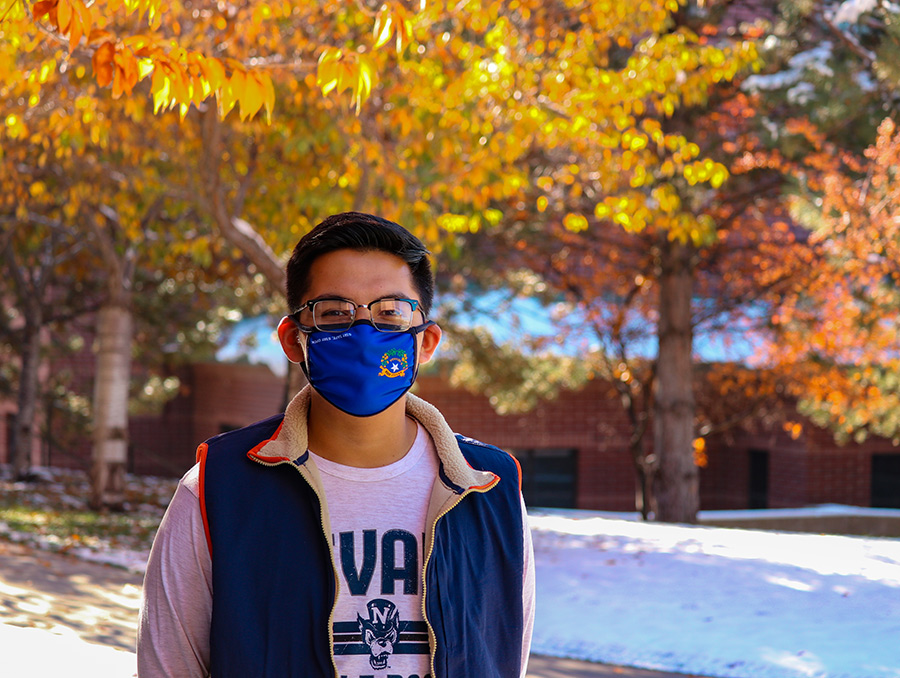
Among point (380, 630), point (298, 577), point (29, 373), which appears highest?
point (29, 373)

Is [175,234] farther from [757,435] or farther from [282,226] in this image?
[757,435]

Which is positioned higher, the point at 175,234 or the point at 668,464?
the point at 175,234

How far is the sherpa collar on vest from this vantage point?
2092mm

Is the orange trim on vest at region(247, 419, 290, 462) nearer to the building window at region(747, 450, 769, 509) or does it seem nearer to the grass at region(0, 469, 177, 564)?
the grass at region(0, 469, 177, 564)

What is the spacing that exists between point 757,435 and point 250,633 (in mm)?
17845

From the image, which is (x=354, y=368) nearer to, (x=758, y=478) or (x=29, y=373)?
(x=29, y=373)

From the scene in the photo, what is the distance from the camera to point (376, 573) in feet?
6.74

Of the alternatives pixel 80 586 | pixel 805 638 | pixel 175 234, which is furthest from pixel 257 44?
pixel 805 638

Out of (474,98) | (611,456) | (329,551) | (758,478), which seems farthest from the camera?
(611,456)

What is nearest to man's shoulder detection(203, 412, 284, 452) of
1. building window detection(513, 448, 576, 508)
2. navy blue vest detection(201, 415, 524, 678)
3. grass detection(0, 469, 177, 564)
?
navy blue vest detection(201, 415, 524, 678)

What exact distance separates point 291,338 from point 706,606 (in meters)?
6.13

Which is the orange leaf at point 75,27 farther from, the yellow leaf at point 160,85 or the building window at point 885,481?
the building window at point 885,481

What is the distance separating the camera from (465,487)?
84.0 inches

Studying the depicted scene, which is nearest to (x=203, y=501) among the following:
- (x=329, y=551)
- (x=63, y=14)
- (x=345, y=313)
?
(x=329, y=551)
